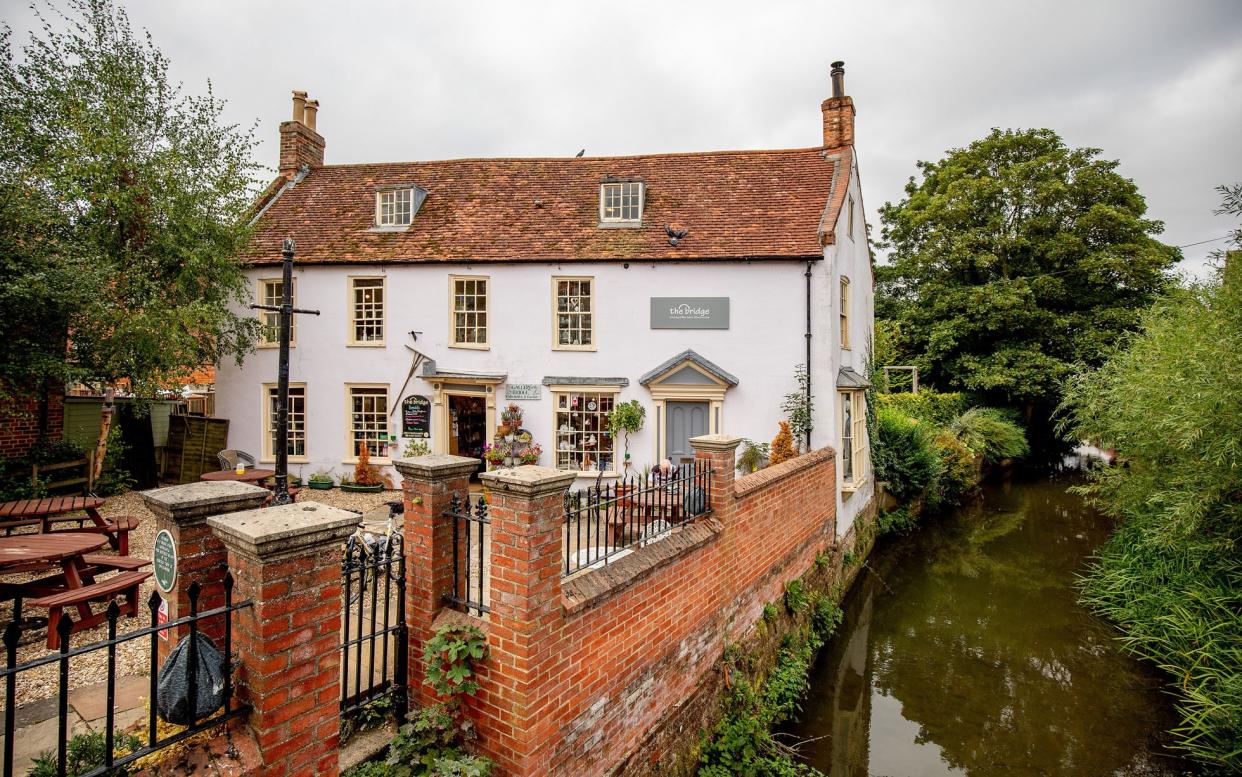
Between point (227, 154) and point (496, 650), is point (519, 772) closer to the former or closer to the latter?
point (496, 650)

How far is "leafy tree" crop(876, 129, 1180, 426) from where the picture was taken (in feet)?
75.0

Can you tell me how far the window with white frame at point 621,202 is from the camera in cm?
1375

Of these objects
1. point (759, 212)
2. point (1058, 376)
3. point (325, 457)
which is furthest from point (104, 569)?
point (1058, 376)

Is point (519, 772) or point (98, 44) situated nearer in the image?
point (519, 772)

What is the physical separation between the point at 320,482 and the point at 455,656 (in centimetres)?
1165

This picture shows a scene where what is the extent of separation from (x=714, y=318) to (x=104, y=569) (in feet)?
34.8

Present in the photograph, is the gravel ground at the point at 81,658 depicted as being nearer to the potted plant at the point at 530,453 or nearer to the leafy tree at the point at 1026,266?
the potted plant at the point at 530,453

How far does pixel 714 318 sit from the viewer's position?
12.6 metres

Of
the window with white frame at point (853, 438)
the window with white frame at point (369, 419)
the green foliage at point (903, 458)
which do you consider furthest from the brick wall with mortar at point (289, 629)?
the green foliage at point (903, 458)

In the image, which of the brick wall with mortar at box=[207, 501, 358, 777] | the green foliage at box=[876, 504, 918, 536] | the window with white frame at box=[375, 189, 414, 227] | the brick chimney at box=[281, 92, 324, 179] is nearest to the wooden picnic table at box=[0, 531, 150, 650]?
the brick wall with mortar at box=[207, 501, 358, 777]

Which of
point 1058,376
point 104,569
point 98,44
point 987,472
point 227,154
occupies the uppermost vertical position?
point 98,44

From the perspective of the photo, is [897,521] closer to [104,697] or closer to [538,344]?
[538,344]

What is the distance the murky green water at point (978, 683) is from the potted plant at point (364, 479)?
10.5 metres

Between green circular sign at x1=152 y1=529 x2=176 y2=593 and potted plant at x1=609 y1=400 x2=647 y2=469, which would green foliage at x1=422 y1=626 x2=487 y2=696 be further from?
potted plant at x1=609 y1=400 x2=647 y2=469
